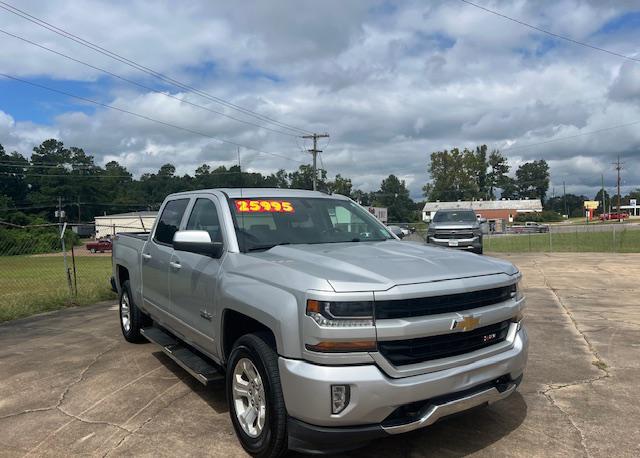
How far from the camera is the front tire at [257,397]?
3141 millimetres

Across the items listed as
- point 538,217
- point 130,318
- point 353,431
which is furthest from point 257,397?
point 538,217

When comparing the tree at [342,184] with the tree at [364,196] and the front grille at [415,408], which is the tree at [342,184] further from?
the front grille at [415,408]

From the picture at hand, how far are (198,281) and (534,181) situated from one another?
154 m

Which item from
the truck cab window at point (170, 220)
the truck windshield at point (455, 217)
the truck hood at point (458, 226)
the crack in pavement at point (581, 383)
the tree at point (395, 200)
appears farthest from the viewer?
the tree at point (395, 200)

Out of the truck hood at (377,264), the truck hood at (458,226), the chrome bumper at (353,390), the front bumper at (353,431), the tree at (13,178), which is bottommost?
the front bumper at (353,431)

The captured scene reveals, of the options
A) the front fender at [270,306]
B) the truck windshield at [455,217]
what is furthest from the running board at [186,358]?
the truck windshield at [455,217]

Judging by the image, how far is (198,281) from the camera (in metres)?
4.26

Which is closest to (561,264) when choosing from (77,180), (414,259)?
(414,259)

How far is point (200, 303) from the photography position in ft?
13.8

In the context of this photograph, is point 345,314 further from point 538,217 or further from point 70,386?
point 538,217

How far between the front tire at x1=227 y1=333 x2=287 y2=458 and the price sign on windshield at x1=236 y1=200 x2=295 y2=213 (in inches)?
50.4

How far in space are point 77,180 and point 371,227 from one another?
11637 cm

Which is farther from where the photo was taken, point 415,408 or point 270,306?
point 270,306

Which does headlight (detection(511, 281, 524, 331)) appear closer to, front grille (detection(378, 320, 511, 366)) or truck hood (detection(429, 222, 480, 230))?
front grille (detection(378, 320, 511, 366))
